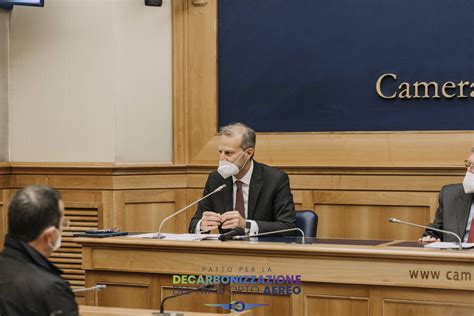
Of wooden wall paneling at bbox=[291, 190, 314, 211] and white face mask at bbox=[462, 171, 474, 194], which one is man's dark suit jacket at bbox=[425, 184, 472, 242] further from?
wooden wall paneling at bbox=[291, 190, 314, 211]

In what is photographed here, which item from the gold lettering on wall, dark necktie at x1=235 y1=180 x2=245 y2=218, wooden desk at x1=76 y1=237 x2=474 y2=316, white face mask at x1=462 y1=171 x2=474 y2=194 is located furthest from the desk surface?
the gold lettering on wall

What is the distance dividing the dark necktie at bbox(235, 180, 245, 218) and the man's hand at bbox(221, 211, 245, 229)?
1.13ft

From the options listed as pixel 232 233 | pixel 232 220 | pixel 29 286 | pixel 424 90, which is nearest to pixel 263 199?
pixel 232 220

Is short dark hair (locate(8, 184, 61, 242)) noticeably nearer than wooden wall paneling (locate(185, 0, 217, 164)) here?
Yes

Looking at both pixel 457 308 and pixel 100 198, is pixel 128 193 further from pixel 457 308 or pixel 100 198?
pixel 457 308

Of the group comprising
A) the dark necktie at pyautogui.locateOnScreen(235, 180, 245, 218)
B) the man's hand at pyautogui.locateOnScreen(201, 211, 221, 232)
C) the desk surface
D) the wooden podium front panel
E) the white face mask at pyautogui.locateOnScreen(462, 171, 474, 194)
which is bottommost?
the wooden podium front panel

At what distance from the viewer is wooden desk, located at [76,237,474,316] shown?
478 cm

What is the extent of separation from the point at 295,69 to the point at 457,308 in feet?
9.97

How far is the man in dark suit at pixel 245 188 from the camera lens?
6047 millimetres

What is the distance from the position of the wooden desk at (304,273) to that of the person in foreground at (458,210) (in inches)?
27.6

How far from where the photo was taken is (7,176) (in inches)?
299

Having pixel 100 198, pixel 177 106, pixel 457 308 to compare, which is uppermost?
pixel 177 106

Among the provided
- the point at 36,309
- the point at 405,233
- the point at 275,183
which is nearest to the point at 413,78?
the point at 405,233

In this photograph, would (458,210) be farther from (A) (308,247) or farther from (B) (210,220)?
(B) (210,220)
